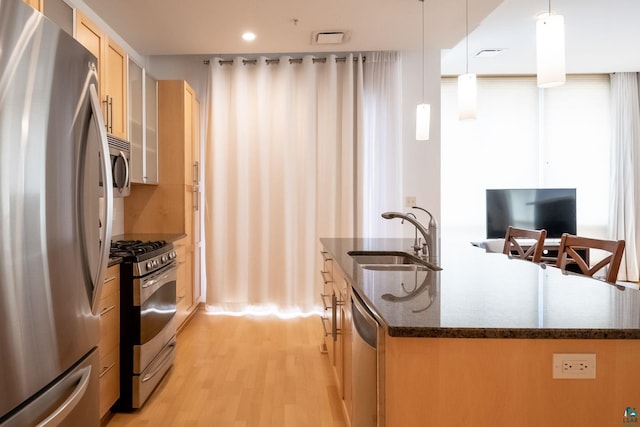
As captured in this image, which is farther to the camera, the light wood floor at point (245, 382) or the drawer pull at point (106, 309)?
the light wood floor at point (245, 382)

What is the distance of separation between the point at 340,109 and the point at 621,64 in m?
3.72

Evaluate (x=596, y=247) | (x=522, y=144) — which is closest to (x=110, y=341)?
(x=596, y=247)

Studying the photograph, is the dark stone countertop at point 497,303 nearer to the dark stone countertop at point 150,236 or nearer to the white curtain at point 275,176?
the dark stone countertop at point 150,236

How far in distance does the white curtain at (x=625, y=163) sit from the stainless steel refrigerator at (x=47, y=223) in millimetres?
6297

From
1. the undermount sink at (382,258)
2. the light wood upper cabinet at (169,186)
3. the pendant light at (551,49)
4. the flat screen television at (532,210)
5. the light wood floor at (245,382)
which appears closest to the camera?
the pendant light at (551,49)

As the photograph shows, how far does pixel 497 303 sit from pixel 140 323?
78.3 inches

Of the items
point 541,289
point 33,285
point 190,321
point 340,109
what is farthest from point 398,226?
point 33,285

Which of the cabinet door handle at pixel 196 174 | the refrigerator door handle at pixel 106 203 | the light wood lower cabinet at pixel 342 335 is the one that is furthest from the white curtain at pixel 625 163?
the refrigerator door handle at pixel 106 203

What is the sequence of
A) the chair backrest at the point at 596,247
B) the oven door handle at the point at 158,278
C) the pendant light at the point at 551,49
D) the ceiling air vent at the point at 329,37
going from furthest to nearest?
the ceiling air vent at the point at 329,37 < the oven door handle at the point at 158,278 < the chair backrest at the point at 596,247 < the pendant light at the point at 551,49

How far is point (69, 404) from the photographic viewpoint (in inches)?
54.7

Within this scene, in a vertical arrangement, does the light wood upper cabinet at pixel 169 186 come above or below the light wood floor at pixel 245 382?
above

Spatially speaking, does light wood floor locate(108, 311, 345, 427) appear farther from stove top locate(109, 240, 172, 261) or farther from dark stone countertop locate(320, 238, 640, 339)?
dark stone countertop locate(320, 238, 640, 339)

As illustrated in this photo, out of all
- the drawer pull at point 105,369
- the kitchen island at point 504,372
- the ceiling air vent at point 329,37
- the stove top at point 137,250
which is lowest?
the drawer pull at point 105,369

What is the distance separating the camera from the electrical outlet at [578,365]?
3.62ft
